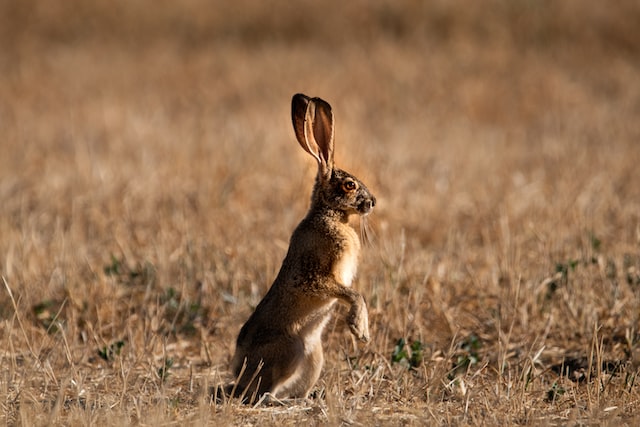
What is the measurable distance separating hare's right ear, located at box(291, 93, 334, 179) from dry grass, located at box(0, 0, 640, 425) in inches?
41.3

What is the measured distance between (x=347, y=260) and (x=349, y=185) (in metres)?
0.34

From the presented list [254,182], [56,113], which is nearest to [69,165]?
[254,182]

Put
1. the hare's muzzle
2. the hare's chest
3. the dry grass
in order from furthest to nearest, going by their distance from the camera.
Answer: the dry grass < the hare's muzzle < the hare's chest

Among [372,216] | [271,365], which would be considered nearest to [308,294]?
[271,365]

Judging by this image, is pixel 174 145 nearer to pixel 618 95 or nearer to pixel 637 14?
pixel 618 95

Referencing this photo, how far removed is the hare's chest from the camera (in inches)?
163

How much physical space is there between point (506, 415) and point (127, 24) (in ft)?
52.7

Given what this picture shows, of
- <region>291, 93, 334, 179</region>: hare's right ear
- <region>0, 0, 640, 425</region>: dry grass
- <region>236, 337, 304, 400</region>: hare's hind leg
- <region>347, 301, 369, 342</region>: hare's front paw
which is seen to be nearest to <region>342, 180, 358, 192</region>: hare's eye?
<region>291, 93, 334, 179</region>: hare's right ear

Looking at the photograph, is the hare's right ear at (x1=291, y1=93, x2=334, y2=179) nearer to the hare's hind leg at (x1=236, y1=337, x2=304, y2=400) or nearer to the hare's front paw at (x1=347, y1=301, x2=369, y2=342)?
the hare's front paw at (x1=347, y1=301, x2=369, y2=342)

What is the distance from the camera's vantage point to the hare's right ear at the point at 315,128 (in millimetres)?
4199

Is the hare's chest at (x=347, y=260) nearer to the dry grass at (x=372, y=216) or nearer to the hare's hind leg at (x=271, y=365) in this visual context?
the hare's hind leg at (x=271, y=365)

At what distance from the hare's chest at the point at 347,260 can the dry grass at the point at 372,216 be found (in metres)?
0.54

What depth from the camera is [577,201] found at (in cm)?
804

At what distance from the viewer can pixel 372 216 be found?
748 centimetres
